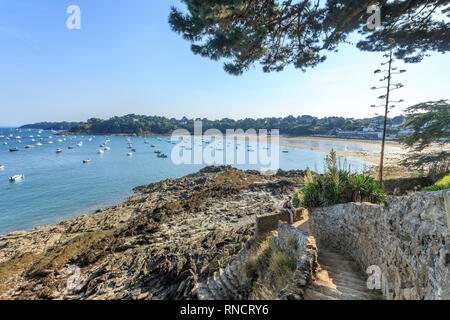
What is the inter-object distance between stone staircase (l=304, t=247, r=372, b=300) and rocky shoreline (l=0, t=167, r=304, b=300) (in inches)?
222

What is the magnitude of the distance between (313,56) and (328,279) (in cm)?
890

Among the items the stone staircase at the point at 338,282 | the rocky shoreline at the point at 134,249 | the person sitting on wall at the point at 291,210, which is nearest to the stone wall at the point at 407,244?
the stone staircase at the point at 338,282

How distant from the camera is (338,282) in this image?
4.17 meters

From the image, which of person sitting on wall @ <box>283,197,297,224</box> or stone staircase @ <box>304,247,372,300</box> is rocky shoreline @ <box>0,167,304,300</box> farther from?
stone staircase @ <box>304,247,372,300</box>

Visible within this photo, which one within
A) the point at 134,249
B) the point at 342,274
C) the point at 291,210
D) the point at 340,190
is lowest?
the point at 134,249

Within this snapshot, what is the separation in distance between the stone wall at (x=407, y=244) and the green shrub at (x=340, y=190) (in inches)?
79.8

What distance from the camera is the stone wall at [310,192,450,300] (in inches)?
89.9

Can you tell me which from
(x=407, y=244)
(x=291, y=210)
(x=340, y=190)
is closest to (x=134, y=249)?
(x=291, y=210)

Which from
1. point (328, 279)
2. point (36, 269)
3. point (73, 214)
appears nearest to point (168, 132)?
point (73, 214)

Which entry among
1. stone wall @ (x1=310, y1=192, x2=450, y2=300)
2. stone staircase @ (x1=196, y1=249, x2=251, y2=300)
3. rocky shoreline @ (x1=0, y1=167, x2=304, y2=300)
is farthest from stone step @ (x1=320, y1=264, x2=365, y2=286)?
rocky shoreline @ (x1=0, y1=167, x2=304, y2=300)

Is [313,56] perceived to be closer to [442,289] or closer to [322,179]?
[322,179]

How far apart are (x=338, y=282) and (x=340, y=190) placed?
12.5 feet

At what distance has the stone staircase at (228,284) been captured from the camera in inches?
283

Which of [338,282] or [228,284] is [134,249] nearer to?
[228,284]
